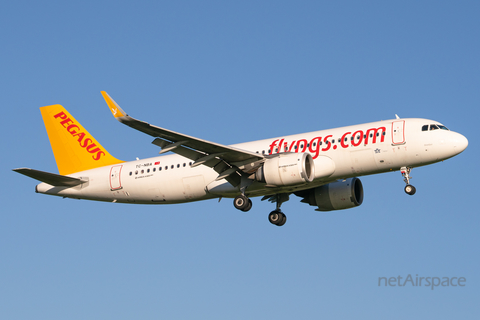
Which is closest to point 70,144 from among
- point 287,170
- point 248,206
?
point 248,206

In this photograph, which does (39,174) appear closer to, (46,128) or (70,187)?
(70,187)

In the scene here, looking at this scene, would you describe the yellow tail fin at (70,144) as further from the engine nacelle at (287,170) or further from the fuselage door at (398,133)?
the fuselage door at (398,133)

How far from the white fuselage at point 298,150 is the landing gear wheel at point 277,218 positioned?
10.4ft

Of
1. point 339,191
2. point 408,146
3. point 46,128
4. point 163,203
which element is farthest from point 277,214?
point 46,128

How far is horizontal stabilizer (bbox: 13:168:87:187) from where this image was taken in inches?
1297

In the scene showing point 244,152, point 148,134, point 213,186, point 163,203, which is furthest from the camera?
point 163,203

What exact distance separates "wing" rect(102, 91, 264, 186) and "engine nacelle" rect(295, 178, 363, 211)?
19.7 feet

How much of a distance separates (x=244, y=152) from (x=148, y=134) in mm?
4974

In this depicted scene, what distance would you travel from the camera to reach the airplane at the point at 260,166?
30047 millimetres

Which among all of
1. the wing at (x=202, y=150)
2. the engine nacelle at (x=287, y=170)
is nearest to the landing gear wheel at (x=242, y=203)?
the wing at (x=202, y=150)

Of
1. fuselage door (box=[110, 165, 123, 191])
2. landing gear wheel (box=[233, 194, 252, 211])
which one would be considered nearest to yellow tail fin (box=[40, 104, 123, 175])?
fuselage door (box=[110, 165, 123, 191])

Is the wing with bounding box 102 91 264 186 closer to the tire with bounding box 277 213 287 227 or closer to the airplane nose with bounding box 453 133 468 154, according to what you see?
the tire with bounding box 277 213 287 227

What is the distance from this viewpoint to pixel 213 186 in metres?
33.0

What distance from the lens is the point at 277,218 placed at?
35.8 m
